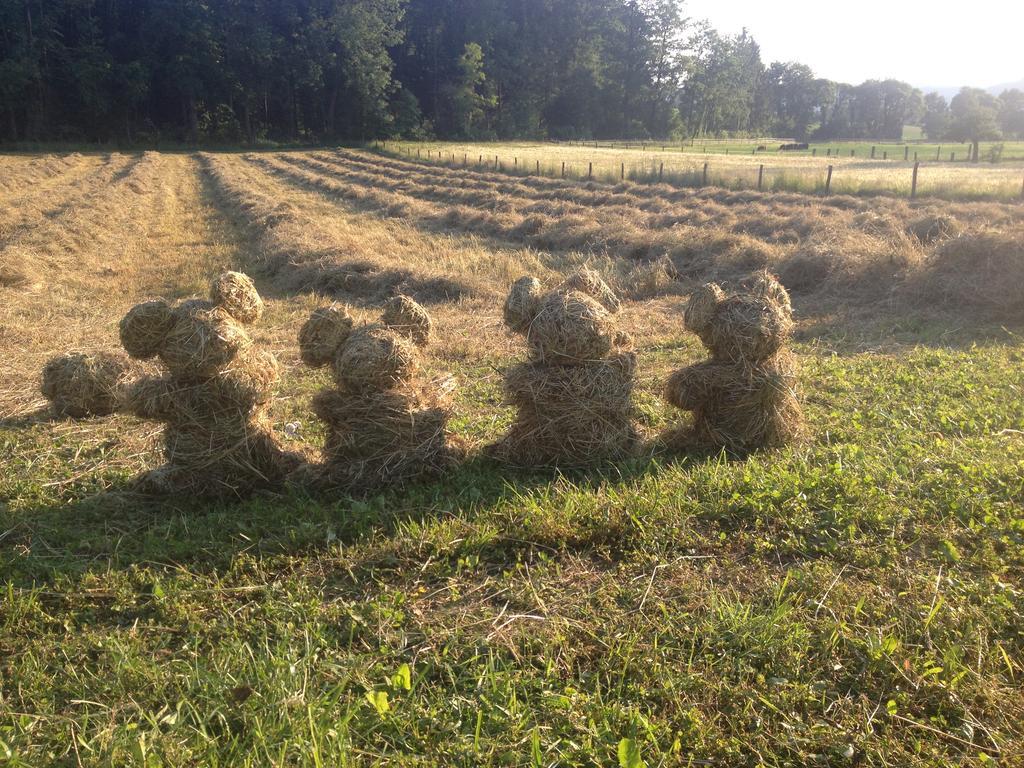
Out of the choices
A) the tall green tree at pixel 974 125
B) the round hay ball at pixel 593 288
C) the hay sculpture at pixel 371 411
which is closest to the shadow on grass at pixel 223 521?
the hay sculpture at pixel 371 411

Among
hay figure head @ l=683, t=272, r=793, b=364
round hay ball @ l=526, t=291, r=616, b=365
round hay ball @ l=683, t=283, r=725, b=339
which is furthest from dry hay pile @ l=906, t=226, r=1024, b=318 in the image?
round hay ball @ l=526, t=291, r=616, b=365

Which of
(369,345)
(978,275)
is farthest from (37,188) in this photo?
(978,275)

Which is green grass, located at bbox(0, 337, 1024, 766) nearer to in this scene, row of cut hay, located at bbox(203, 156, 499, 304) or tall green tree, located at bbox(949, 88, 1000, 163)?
row of cut hay, located at bbox(203, 156, 499, 304)

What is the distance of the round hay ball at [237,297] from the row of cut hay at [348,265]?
20.5 feet

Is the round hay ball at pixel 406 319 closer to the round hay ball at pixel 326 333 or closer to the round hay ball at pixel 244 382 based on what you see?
the round hay ball at pixel 326 333

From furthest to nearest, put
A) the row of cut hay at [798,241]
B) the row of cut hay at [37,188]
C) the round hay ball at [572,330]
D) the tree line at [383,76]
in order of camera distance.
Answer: the tree line at [383,76]
the row of cut hay at [37,188]
the row of cut hay at [798,241]
the round hay ball at [572,330]

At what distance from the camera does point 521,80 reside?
8481 centimetres

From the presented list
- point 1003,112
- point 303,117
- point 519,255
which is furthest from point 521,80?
point 519,255

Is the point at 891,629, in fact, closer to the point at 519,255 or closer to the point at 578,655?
the point at 578,655

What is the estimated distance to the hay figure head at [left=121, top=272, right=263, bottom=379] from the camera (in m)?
4.84

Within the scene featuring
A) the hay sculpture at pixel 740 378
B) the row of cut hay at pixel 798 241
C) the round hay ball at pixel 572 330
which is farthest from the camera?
the row of cut hay at pixel 798 241

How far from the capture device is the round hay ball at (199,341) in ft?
15.8

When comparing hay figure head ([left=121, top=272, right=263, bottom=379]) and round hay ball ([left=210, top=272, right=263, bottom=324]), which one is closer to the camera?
hay figure head ([left=121, top=272, right=263, bottom=379])

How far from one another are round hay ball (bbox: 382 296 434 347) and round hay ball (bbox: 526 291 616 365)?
0.87 m
